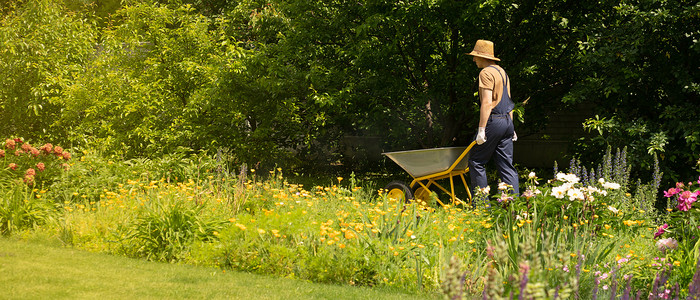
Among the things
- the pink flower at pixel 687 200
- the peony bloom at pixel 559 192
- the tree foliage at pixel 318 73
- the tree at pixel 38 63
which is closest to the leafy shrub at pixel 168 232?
the peony bloom at pixel 559 192

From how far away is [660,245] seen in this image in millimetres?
4148

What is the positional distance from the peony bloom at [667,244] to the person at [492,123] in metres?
2.15

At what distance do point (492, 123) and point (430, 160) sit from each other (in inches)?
33.1

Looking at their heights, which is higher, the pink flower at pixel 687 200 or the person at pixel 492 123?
the person at pixel 492 123

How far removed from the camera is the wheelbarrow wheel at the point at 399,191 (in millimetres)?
7344

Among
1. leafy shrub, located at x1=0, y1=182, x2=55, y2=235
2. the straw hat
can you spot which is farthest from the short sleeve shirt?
leafy shrub, located at x1=0, y1=182, x2=55, y2=235

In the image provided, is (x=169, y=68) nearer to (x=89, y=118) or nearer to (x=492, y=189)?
(x=89, y=118)

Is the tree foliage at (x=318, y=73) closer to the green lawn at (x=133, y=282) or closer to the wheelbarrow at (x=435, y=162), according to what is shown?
the wheelbarrow at (x=435, y=162)

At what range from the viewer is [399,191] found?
7.45 metres

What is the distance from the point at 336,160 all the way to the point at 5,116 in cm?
576

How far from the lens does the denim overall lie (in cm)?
638

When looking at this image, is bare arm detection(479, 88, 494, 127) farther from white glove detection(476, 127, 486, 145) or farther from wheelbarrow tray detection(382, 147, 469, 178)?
wheelbarrow tray detection(382, 147, 469, 178)

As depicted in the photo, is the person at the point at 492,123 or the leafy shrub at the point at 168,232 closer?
the leafy shrub at the point at 168,232

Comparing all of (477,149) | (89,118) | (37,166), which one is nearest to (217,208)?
(37,166)
